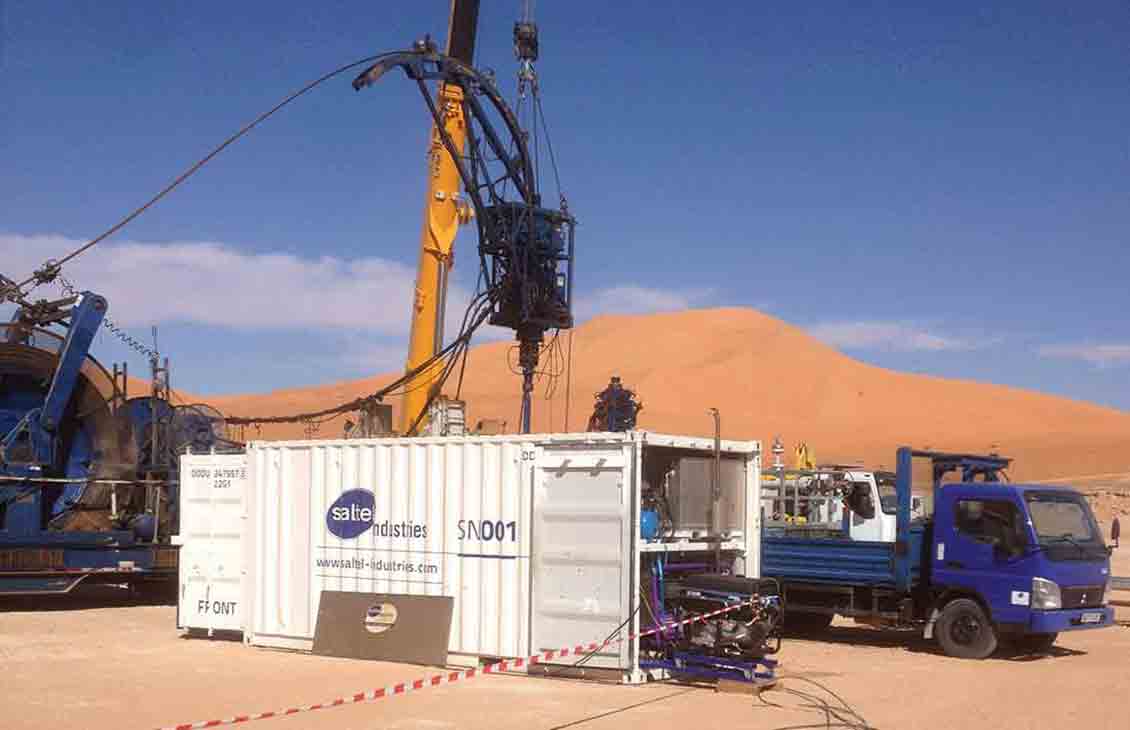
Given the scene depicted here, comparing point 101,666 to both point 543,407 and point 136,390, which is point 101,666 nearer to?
point 543,407

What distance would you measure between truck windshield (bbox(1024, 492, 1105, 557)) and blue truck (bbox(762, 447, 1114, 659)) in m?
0.02

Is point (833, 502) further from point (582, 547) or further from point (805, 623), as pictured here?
point (582, 547)

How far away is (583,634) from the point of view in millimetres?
13664

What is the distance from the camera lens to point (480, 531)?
1468 centimetres

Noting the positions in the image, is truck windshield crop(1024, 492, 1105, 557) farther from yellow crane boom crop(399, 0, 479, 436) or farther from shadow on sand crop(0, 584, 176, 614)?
shadow on sand crop(0, 584, 176, 614)

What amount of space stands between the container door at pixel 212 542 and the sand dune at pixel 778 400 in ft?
179

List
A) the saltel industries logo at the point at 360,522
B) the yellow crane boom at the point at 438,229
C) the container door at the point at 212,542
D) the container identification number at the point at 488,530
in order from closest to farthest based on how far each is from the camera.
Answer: the container identification number at the point at 488,530, the saltel industries logo at the point at 360,522, the container door at the point at 212,542, the yellow crane boom at the point at 438,229

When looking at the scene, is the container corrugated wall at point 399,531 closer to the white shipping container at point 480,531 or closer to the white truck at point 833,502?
the white shipping container at point 480,531

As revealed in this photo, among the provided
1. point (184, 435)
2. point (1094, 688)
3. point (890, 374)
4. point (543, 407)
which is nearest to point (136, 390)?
point (543, 407)

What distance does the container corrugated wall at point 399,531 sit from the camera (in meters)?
14.4

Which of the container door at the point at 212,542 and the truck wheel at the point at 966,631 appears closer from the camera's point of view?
the truck wheel at the point at 966,631

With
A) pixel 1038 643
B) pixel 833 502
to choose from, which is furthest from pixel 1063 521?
pixel 833 502

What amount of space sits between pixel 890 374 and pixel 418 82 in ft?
321

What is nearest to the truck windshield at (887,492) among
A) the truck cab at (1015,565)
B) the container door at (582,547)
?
the truck cab at (1015,565)
